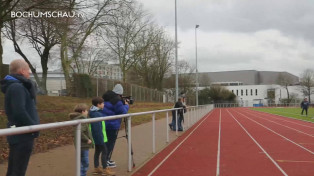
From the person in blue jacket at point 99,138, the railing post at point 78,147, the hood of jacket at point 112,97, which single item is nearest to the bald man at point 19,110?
the railing post at point 78,147

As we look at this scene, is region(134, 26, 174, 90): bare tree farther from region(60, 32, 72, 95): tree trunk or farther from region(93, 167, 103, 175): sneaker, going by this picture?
region(93, 167, 103, 175): sneaker

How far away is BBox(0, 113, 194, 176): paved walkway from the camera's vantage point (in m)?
3.99

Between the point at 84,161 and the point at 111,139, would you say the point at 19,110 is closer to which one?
the point at 84,161

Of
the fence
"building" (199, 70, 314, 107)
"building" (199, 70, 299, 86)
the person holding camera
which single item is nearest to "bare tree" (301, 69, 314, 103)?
"building" (199, 70, 314, 107)

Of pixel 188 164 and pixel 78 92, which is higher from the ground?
pixel 78 92

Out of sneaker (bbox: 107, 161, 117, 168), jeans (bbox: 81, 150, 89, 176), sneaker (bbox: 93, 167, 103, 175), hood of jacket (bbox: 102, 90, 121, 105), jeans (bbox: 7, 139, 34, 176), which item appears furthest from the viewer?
hood of jacket (bbox: 102, 90, 121, 105)

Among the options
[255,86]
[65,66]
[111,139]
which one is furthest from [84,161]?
[255,86]

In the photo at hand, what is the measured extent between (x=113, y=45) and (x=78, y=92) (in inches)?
541

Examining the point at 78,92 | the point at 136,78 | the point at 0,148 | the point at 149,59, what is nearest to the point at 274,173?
the point at 0,148

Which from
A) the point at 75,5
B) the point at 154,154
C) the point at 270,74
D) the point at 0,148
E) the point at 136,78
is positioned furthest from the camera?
the point at 270,74

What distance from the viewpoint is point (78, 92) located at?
97.8 feet

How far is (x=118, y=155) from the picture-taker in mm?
7602

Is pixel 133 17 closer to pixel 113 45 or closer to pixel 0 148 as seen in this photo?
pixel 113 45

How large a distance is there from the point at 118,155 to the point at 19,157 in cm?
375
